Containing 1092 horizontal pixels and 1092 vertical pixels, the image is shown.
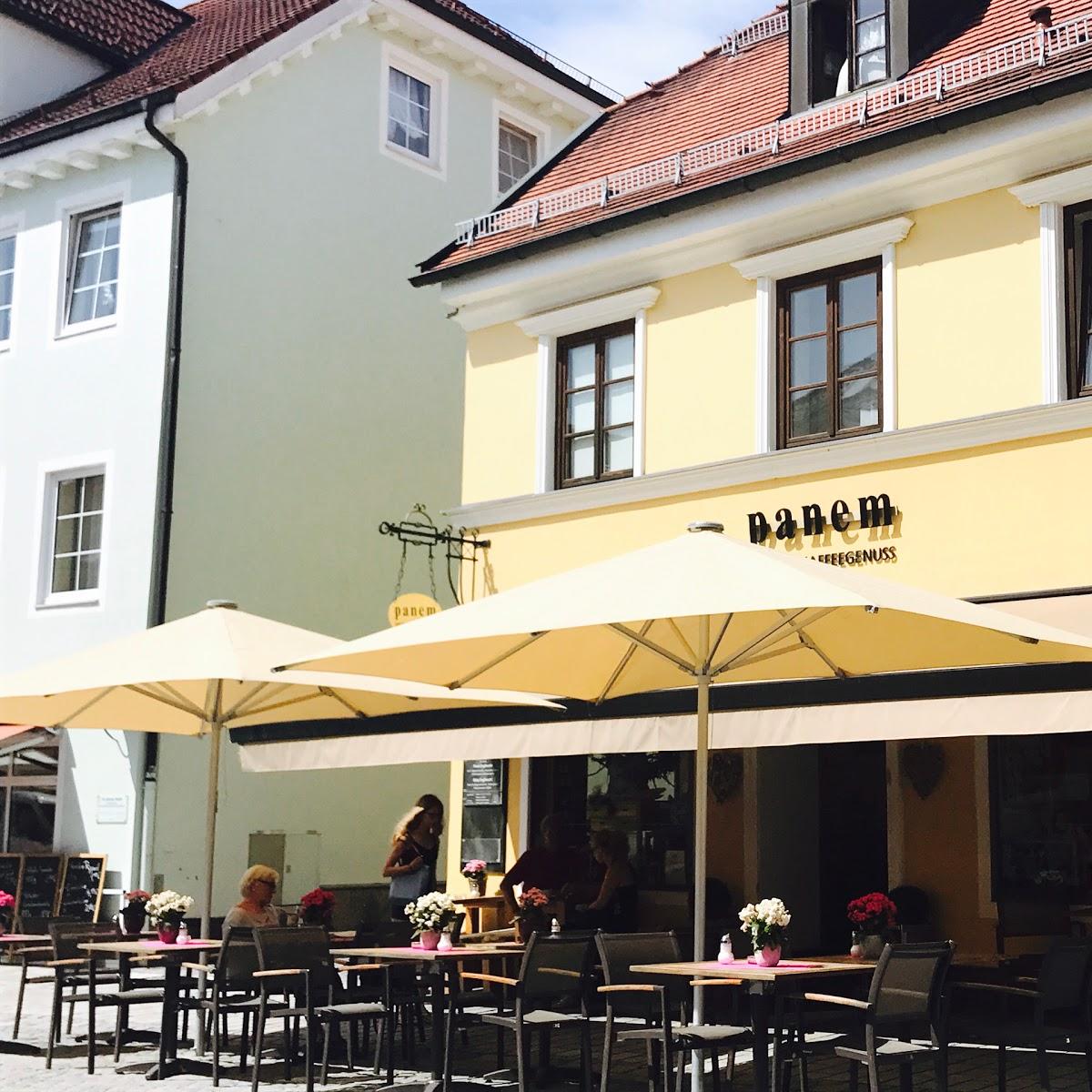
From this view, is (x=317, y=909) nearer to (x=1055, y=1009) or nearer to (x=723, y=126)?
(x=1055, y=1009)

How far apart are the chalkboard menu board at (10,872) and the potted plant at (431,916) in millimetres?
Answer: 10950

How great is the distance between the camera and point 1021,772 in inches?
545

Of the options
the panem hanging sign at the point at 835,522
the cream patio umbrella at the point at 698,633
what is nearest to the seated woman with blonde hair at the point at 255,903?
the cream patio umbrella at the point at 698,633

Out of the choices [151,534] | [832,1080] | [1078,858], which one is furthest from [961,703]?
[151,534]

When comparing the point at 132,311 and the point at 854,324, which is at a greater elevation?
the point at 132,311

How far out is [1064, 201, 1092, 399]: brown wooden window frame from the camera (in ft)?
43.4

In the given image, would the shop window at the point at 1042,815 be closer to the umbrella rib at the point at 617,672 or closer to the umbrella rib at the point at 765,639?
the umbrella rib at the point at 617,672

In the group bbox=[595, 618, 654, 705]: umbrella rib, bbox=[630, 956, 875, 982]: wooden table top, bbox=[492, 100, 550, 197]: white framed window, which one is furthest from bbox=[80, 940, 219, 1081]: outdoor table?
bbox=[492, 100, 550, 197]: white framed window

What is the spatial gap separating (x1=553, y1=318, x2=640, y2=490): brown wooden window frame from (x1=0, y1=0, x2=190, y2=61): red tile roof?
1113 cm

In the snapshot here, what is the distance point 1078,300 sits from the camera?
43.6 ft

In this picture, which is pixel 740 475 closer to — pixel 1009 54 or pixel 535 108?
pixel 1009 54

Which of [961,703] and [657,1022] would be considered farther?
[657,1022]

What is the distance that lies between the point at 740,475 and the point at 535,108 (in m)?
12.8

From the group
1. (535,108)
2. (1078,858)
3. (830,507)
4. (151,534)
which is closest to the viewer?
(1078,858)
